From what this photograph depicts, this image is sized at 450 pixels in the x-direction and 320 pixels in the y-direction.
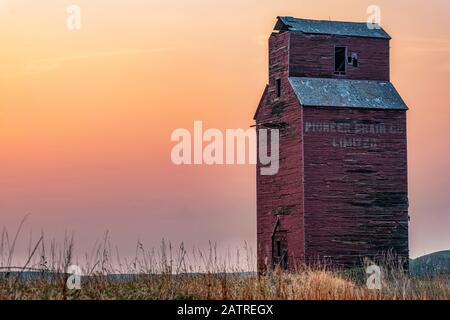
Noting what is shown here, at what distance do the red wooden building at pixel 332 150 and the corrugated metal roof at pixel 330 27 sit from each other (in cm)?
6

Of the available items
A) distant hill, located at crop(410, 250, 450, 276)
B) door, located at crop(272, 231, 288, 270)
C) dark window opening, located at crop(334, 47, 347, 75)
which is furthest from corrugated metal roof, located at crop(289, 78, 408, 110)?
distant hill, located at crop(410, 250, 450, 276)

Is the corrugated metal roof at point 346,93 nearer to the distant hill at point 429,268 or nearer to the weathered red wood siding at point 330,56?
the weathered red wood siding at point 330,56

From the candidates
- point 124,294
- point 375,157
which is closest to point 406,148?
point 375,157

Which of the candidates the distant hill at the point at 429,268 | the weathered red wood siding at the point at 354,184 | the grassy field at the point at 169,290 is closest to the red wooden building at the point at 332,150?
the weathered red wood siding at the point at 354,184

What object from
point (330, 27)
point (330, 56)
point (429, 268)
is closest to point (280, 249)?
point (429, 268)

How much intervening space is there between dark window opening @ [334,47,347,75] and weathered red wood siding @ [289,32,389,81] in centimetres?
21

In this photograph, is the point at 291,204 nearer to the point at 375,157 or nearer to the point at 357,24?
the point at 375,157

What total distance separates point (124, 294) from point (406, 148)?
81.7 ft

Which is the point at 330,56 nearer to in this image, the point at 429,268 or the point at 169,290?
the point at 429,268

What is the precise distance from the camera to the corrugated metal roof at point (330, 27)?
43.6 metres

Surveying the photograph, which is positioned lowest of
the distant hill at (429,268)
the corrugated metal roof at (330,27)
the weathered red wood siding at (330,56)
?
the distant hill at (429,268)

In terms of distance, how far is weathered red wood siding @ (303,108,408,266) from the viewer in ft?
132

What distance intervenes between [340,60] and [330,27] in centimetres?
172

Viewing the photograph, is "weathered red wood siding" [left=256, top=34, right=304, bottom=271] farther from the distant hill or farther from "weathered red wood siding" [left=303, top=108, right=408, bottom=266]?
the distant hill
